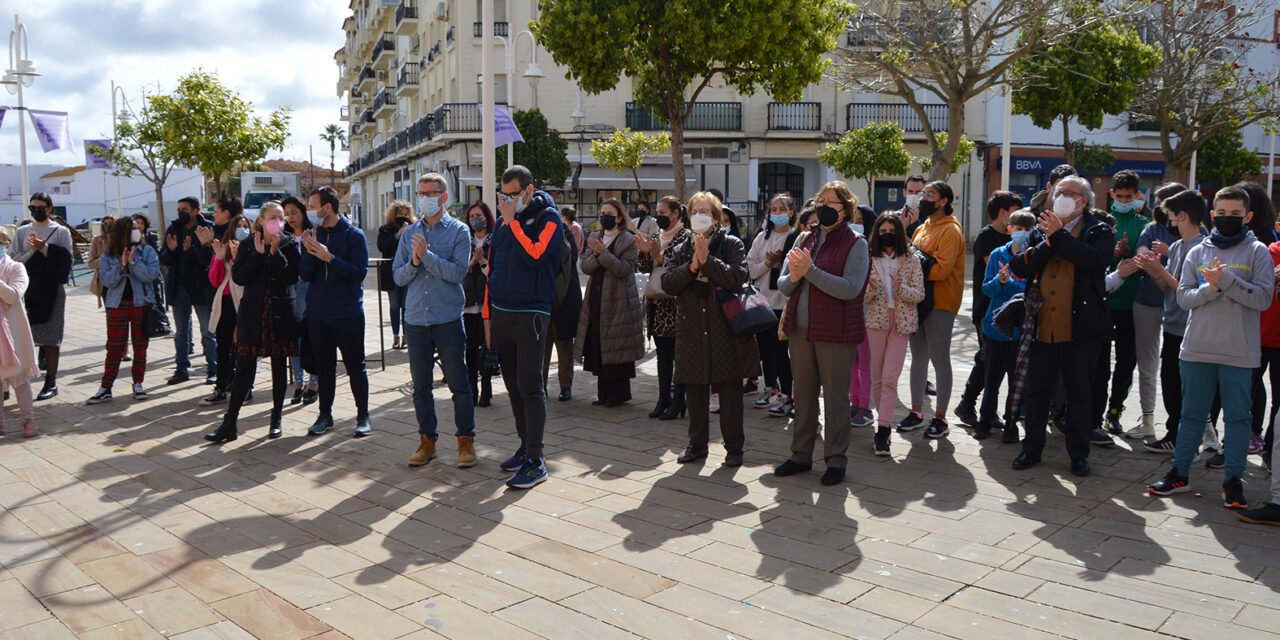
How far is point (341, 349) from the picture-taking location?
7.61 metres

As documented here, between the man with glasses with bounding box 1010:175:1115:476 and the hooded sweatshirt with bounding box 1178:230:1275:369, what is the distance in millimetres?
659

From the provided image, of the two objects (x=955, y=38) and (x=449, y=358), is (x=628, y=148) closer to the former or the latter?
(x=955, y=38)

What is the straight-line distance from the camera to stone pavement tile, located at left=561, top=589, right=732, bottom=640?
4156mm

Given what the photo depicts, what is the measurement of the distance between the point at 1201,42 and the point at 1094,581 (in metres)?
23.7

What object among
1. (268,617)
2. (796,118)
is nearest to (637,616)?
(268,617)

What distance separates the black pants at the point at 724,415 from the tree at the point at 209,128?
19942mm

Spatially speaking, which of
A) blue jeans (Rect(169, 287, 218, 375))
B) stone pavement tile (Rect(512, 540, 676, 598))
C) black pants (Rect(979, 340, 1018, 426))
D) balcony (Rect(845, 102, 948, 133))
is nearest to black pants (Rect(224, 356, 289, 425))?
blue jeans (Rect(169, 287, 218, 375))

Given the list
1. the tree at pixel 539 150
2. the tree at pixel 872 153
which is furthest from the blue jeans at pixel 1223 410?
the tree at pixel 539 150

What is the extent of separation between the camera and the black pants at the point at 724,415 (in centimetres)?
684

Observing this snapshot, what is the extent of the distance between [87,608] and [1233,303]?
5.95 m

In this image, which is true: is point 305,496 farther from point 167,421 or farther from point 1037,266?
point 1037,266

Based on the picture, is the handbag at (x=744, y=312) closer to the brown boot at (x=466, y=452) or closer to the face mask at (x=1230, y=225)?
the brown boot at (x=466, y=452)

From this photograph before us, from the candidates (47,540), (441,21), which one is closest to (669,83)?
(47,540)

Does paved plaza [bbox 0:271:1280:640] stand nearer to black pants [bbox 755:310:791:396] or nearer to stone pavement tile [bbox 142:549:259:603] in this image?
stone pavement tile [bbox 142:549:259:603]
